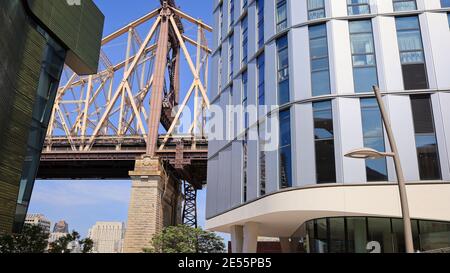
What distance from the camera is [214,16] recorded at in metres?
37.2

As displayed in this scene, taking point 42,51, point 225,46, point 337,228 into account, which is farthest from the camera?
point 225,46

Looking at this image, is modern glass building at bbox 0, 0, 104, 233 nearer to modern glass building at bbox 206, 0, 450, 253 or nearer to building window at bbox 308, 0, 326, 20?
modern glass building at bbox 206, 0, 450, 253

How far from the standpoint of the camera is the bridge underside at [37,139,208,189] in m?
55.5

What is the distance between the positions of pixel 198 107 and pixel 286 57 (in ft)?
145

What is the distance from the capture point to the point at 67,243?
3478cm

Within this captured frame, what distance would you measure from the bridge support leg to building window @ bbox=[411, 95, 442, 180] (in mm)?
31917

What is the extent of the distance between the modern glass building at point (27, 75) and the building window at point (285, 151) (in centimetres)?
1449

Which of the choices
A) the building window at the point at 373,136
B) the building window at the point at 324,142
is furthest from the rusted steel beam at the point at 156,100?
the building window at the point at 373,136

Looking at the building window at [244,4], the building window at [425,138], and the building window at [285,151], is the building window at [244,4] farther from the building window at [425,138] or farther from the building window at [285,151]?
the building window at [425,138]

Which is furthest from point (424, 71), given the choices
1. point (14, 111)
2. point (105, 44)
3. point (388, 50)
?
point (105, 44)

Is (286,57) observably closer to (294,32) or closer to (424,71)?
(294,32)

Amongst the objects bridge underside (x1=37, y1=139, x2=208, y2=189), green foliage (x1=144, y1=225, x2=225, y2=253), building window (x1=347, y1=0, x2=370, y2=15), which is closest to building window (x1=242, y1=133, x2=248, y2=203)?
building window (x1=347, y1=0, x2=370, y2=15)

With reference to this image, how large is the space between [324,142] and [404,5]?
27.2 feet

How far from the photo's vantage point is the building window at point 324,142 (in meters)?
20.1
